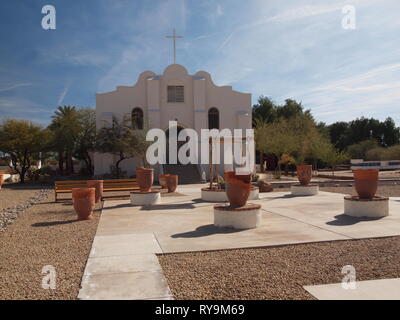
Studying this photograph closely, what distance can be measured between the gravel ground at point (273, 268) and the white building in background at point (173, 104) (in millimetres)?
22293

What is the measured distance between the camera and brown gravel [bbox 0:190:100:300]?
4.48m

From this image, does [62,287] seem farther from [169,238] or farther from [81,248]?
[169,238]

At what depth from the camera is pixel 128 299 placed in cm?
405

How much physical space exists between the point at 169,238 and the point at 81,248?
5.52 feet

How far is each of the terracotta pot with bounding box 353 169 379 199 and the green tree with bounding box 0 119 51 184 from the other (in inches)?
976

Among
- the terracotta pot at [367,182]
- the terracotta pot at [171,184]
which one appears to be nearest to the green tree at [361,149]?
the terracotta pot at [171,184]

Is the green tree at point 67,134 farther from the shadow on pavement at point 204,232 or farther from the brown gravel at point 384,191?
the shadow on pavement at point 204,232

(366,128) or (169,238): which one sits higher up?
(366,128)

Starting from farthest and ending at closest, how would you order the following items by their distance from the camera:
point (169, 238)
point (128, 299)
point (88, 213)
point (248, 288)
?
1. point (88, 213)
2. point (169, 238)
3. point (248, 288)
4. point (128, 299)

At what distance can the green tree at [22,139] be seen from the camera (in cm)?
2720

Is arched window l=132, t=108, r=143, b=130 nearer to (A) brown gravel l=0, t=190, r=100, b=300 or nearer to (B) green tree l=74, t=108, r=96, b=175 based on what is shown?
(B) green tree l=74, t=108, r=96, b=175

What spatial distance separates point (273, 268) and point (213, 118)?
25477mm

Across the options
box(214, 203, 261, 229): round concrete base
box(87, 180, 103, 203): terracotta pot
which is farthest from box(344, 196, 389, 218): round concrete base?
box(87, 180, 103, 203): terracotta pot
